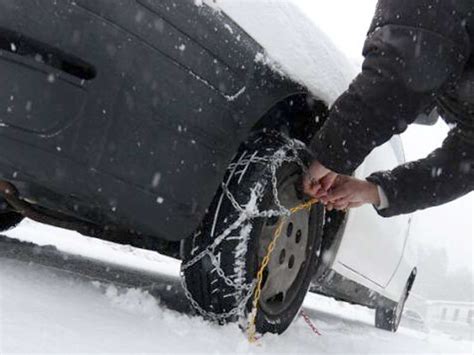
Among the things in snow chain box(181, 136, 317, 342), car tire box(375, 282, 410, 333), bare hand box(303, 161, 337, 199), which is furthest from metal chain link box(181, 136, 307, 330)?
car tire box(375, 282, 410, 333)

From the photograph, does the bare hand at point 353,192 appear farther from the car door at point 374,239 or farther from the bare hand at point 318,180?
the car door at point 374,239

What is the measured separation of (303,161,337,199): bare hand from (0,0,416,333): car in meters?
0.09

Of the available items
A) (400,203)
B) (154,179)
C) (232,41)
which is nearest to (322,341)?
(400,203)

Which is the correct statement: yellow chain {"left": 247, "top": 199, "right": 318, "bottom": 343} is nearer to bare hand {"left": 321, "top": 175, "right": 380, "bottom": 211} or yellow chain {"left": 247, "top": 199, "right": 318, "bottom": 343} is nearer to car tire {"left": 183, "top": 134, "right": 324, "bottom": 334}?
car tire {"left": 183, "top": 134, "right": 324, "bottom": 334}

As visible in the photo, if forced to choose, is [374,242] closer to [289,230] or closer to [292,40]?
[289,230]

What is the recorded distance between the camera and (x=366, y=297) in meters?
3.87

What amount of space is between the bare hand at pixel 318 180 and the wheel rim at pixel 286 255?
97 mm

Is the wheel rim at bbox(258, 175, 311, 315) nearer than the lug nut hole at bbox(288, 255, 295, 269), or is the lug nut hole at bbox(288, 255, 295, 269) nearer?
the wheel rim at bbox(258, 175, 311, 315)

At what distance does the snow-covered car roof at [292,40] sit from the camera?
208cm

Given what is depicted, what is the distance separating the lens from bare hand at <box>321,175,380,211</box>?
88.0 inches

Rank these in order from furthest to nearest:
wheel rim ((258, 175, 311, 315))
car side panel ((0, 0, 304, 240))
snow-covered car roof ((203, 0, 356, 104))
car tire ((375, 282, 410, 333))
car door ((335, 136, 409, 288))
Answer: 1. car tire ((375, 282, 410, 333))
2. car door ((335, 136, 409, 288))
3. wheel rim ((258, 175, 311, 315))
4. snow-covered car roof ((203, 0, 356, 104))
5. car side panel ((0, 0, 304, 240))

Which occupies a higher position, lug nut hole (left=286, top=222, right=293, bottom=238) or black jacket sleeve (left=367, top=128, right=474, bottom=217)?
black jacket sleeve (left=367, top=128, right=474, bottom=217)

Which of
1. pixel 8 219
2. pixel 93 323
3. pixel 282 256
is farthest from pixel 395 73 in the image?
pixel 8 219

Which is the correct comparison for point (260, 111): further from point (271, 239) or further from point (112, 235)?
point (112, 235)
